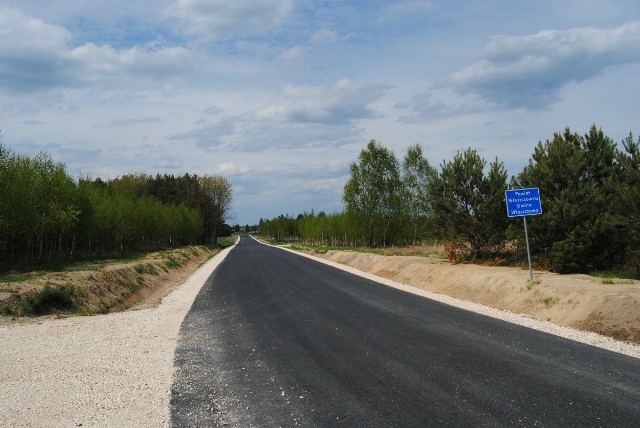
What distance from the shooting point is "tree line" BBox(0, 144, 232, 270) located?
77.3ft

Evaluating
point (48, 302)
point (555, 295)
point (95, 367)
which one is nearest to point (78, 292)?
point (48, 302)

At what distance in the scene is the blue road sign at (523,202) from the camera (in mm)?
15250

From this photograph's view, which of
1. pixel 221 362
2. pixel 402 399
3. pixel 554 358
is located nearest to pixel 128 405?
pixel 221 362

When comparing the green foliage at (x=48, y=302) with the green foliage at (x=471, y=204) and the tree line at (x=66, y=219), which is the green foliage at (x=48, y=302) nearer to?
the tree line at (x=66, y=219)

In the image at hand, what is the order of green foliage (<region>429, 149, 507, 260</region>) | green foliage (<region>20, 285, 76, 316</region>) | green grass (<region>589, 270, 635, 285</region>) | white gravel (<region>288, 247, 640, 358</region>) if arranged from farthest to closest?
1. green foliage (<region>429, 149, 507, 260</region>)
2. green foliage (<region>20, 285, 76, 316</region>)
3. green grass (<region>589, 270, 635, 285</region>)
4. white gravel (<region>288, 247, 640, 358</region>)

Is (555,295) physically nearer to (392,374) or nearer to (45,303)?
(392,374)

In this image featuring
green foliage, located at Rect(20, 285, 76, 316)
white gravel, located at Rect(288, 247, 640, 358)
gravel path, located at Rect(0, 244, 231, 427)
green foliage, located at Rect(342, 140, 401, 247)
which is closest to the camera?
gravel path, located at Rect(0, 244, 231, 427)

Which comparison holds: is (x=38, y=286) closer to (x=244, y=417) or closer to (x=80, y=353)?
(x=80, y=353)

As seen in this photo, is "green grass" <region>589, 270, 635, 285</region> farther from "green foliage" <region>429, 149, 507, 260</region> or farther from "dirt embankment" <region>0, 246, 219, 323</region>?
"dirt embankment" <region>0, 246, 219, 323</region>

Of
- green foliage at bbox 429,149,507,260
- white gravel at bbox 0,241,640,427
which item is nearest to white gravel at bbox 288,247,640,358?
white gravel at bbox 0,241,640,427

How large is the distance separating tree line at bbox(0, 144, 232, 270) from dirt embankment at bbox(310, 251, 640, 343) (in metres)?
19.5

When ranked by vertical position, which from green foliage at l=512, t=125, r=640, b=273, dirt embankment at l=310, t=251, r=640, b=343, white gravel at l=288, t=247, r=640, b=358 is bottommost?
white gravel at l=288, t=247, r=640, b=358

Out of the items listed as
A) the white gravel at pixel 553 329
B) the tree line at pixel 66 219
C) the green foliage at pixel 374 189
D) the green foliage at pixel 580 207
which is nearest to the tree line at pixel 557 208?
the green foliage at pixel 580 207

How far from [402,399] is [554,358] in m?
3.39
